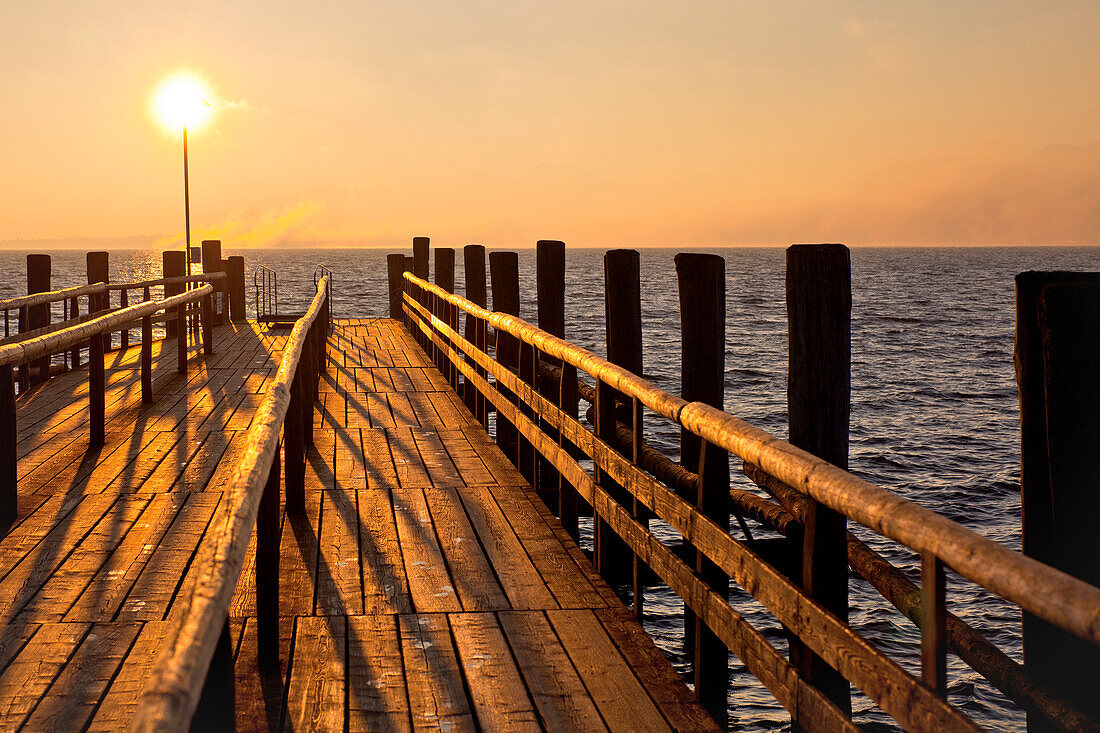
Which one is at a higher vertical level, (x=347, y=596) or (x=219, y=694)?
(x=219, y=694)

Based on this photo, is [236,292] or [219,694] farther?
[236,292]

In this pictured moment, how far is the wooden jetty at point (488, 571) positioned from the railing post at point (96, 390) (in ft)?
0.11

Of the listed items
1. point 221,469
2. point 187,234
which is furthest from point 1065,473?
point 187,234

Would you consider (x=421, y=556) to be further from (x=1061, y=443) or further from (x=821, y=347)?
(x=1061, y=443)

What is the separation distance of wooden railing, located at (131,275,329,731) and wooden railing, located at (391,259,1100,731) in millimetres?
1318


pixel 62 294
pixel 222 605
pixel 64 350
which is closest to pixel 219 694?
pixel 222 605

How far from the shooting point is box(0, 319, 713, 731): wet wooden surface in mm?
3387

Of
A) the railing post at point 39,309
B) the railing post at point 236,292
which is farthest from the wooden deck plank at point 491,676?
the railing post at point 236,292

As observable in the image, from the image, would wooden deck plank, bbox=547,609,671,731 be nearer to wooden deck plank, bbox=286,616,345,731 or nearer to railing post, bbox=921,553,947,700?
wooden deck plank, bbox=286,616,345,731

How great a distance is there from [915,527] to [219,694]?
5.13 feet

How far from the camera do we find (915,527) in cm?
207

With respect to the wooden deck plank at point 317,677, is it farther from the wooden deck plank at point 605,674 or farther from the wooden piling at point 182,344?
the wooden piling at point 182,344

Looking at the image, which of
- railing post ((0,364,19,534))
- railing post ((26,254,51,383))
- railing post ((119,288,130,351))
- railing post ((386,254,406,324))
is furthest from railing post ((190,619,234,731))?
railing post ((386,254,406,324))

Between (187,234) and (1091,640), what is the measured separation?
21231 mm
